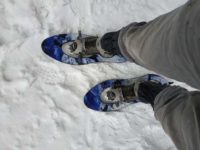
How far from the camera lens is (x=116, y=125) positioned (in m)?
1.19

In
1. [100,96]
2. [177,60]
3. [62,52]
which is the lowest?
[100,96]

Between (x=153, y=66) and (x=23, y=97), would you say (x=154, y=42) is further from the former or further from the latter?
(x=23, y=97)

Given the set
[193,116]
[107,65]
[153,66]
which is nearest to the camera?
[193,116]

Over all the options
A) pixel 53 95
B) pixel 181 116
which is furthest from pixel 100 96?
pixel 181 116

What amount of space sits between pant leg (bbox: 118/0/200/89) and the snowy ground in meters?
0.40

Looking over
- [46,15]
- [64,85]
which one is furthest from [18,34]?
[64,85]

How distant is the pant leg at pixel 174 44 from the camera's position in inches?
23.1

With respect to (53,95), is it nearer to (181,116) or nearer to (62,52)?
(62,52)

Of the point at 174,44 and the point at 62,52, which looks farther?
the point at 62,52

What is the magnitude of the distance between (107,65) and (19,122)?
0.37 meters

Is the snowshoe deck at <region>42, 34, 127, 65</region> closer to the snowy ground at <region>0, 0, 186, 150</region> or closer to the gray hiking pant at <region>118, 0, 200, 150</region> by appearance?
the snowy ground at <region>0, 0, 186, 150</region>

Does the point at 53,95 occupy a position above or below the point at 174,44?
below

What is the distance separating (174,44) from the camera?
63cm

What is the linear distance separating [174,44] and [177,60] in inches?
1.2
